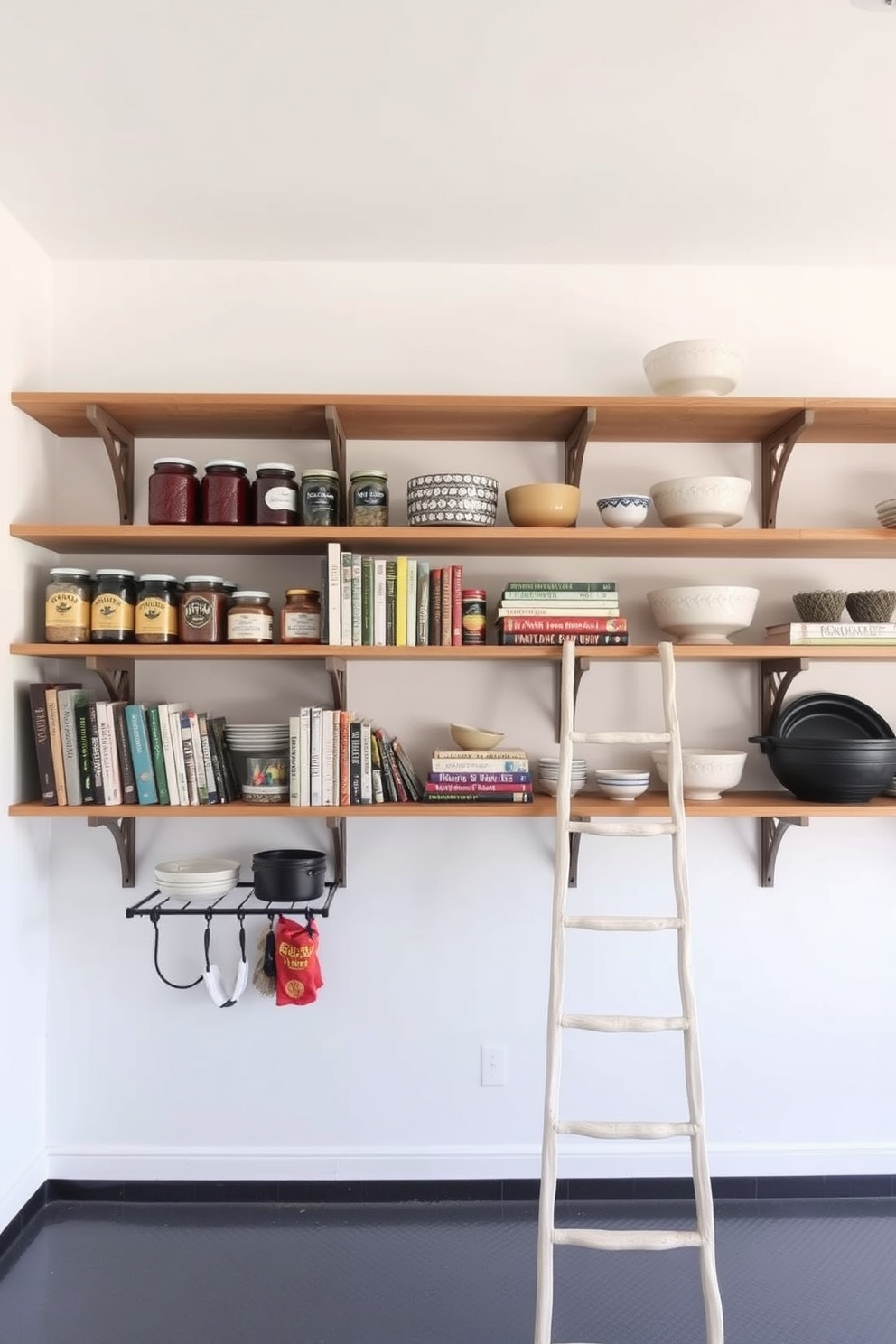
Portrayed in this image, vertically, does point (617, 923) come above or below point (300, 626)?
below

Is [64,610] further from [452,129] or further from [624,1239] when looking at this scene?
[624,1239]

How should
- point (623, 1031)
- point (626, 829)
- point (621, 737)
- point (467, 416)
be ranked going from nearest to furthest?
point (623, 1031) < point (626, 829) < point (621, 737) < point (467, 416)

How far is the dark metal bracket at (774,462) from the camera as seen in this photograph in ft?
7.26

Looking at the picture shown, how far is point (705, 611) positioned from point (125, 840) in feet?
4.98

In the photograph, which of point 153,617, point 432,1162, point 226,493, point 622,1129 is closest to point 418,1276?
point 432,1162

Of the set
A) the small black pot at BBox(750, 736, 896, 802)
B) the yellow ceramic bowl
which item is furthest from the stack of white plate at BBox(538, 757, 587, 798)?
the yellow ceramic bowl

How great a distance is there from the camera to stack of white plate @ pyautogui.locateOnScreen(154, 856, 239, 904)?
214 cm

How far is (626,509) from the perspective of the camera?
7.04 ft

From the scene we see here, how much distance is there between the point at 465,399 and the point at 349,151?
56cm

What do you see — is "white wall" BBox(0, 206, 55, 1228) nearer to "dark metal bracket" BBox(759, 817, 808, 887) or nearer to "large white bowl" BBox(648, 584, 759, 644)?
"large white bowl" BBox(648, 584, 759, 644)

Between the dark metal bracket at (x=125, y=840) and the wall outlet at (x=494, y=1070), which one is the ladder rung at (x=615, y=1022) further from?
the dark metal bracket at (x=125, y=840)

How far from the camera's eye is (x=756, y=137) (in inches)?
73.7

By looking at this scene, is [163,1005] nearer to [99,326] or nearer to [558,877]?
[558,877]

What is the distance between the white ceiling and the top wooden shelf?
0.45m
